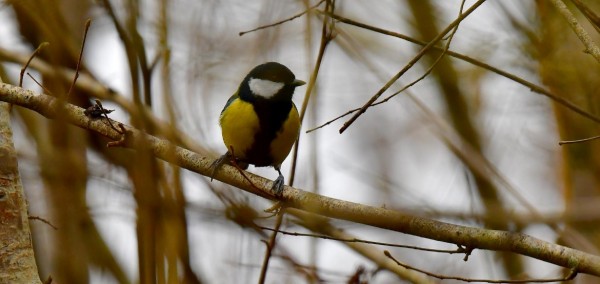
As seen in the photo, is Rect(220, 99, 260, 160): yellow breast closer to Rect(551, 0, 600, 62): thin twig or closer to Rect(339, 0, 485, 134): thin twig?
Rect(339, 0, 485, 134): thin twig

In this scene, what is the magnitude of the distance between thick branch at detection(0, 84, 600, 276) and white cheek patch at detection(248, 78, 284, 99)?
793mm

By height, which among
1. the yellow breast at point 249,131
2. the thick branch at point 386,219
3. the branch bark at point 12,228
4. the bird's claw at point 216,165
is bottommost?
the branch bark at point 12,228

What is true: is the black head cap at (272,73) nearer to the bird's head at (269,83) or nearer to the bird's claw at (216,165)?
the bird's head at (269,83)

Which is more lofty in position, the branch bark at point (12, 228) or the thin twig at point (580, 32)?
the thin twig at point (580, 32)

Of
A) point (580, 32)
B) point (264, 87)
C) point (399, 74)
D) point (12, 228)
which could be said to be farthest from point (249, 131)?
point (580, 32)

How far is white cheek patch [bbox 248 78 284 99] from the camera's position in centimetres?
355

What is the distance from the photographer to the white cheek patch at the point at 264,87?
11.6 feet

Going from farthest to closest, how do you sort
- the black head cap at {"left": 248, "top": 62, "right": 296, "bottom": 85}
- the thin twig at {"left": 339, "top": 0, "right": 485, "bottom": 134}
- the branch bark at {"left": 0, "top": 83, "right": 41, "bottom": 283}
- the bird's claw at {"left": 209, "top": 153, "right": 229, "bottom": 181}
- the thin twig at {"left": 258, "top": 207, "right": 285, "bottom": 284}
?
the black head cap at {"left": 248, "top": 62, "right": 296, "bottom": 85} < the bird's claw at {"left": 209, "top": 153, "right": 229, "bottom": 181} < the thin twig at {"left": 258, "top": 207, "right": 285, "bottom": 284} < the thin twig at {"left": 339, "top": 0, "right": 485, "bottom": 134} < the branch bark at {"left": 0, "top": 83, "right": 41, "bottom": 283}

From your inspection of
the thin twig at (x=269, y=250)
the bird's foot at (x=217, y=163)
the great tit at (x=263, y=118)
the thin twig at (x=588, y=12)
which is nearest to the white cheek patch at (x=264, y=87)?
the great tit at (x=263, y=118)

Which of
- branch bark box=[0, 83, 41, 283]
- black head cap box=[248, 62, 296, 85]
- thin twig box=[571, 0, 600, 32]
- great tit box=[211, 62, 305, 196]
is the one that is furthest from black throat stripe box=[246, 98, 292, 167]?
thin twig box=[571, 0, 600, 32]

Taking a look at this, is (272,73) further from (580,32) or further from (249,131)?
(580,32)

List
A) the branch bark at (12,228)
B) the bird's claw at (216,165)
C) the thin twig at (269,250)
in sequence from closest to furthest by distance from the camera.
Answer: the branch bark at (12,228) < the thin twig at (269,250) < the bird's claw at (216,165)

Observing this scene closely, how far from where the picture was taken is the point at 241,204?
2080 millimetres

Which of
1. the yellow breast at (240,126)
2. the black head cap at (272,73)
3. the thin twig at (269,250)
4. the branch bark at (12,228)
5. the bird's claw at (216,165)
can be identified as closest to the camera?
the branch bark at (12,228)
